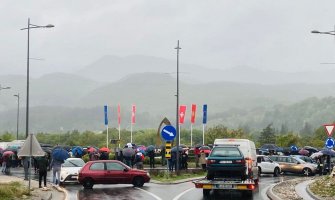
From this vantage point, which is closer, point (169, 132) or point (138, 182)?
point (138, 182)

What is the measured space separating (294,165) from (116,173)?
68.4 ft

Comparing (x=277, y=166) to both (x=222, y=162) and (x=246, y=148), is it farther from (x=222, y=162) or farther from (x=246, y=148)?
(x=222, y=162)

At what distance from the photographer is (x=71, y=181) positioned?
28.8m

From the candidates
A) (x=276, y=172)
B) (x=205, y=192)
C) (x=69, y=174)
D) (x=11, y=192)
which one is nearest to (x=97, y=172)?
(x=69, y=174)

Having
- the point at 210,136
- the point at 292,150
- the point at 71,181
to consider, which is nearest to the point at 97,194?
the point at 71,181

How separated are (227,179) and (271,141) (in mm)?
101419

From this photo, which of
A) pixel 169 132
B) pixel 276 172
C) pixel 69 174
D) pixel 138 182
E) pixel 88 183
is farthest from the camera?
pixel 276 172

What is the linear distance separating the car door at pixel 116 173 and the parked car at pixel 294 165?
64.0 feet

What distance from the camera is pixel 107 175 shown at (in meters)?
26.0

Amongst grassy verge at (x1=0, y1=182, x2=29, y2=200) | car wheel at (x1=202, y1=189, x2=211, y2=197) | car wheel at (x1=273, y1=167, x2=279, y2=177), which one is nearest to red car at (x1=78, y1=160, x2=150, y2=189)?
grassy verge at (x1=0, y1=182, x2=29, y2=200)

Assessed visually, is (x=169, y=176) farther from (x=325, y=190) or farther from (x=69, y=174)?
(x=325, y=190)

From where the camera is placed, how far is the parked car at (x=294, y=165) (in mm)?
42906

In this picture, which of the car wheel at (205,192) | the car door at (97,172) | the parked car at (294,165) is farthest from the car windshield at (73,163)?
the parked car at (294,165)

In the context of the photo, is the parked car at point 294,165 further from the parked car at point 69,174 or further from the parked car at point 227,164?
the parked car at point 227,164
